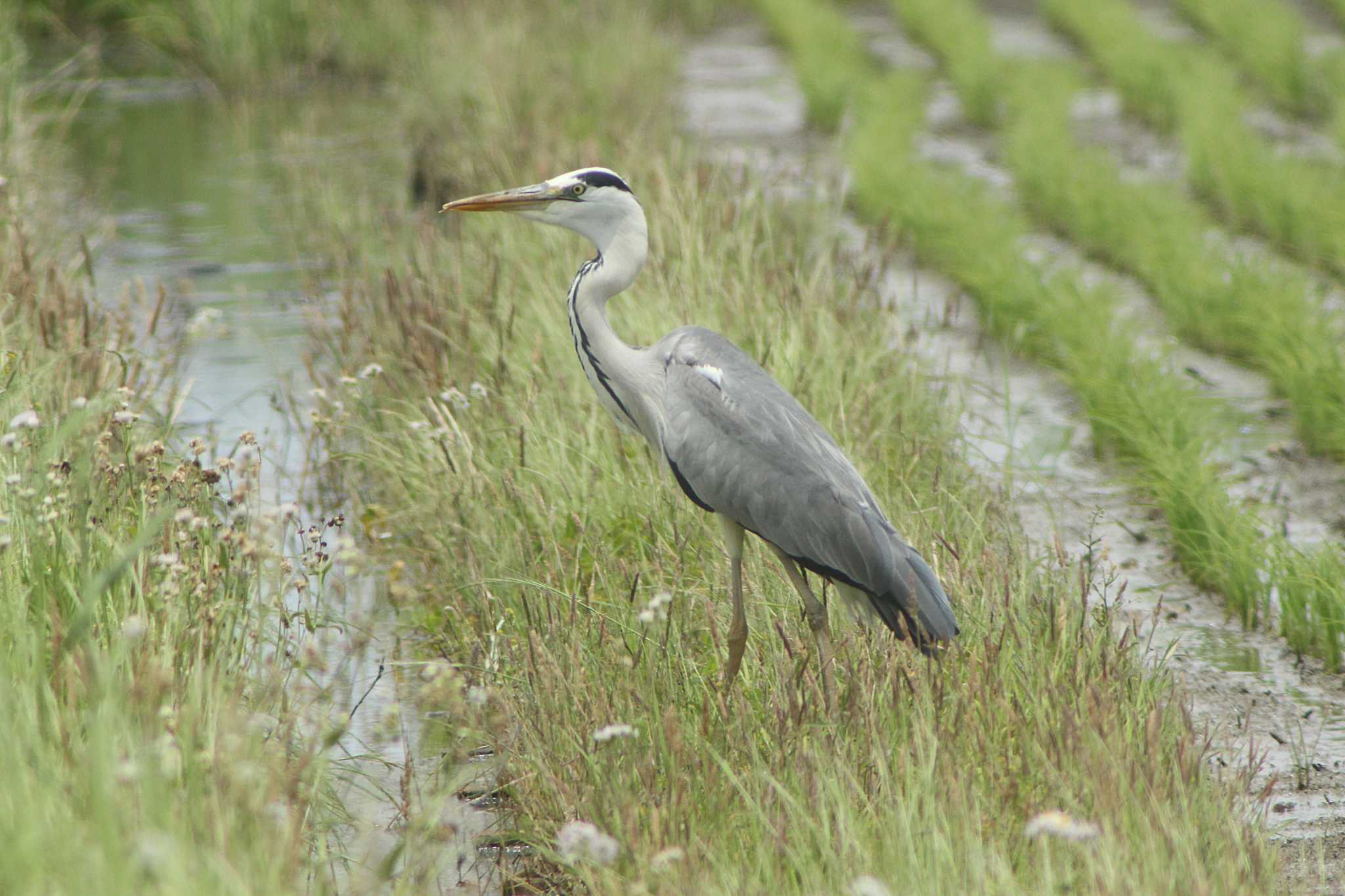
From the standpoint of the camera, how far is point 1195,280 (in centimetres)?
735

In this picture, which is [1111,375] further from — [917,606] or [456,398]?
[917,606]

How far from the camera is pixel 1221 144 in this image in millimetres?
9742

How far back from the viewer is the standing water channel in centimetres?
376

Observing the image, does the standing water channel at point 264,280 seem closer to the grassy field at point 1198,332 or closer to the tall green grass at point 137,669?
the tall green grass at point 137,669

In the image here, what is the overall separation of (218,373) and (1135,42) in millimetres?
9294

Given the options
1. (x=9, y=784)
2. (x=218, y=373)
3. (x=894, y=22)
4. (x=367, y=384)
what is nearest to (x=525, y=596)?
(x=9, y=784)

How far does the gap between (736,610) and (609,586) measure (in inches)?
17.1

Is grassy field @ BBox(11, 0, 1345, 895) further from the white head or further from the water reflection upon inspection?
the white head

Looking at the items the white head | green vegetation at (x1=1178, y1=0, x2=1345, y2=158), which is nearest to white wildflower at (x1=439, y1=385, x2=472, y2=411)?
the white head

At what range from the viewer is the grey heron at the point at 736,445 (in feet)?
11.9

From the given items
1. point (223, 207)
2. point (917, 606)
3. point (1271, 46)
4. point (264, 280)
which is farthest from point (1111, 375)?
point (1271, 46)

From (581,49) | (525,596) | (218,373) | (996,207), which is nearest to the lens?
(525,596)

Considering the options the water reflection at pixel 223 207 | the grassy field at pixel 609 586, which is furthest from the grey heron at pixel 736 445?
the water reflection at pixel 223 207

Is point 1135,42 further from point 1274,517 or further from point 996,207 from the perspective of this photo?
point 1274,517
